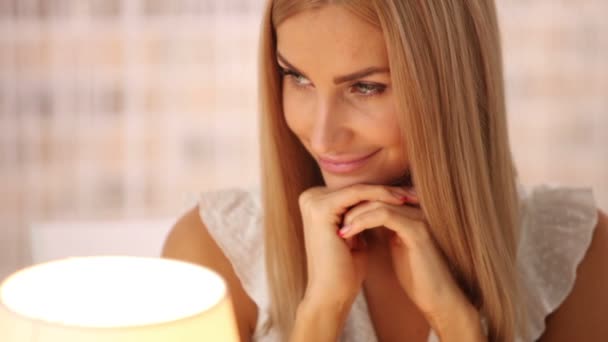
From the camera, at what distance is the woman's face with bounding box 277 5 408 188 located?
4.20 ft

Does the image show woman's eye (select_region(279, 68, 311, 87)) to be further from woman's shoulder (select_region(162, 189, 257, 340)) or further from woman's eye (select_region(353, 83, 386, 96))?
woman's shoulder (select_region(162, 189, 257, 340))

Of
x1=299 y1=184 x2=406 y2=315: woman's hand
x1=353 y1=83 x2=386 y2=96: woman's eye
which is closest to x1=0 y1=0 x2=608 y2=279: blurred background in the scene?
x1=299 y1=184 x2=406 y2=315: woman's hand

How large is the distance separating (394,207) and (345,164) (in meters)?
0.11

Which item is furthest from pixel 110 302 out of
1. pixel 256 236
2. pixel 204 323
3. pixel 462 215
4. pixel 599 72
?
pixel 599 72

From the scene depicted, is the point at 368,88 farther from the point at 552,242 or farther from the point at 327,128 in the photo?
the point at 552,242

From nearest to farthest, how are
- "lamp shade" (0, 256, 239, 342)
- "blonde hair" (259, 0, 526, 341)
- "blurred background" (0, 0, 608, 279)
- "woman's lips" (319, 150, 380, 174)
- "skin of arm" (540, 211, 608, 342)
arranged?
"lamp shade" (0, 256, 239, 342)
"blonde hair" (259, 0, 526, 341)
"woman's lips" (319, 150, 380, 174)
"skin of arm" (540, 211, 608, 342)
"blurred background" (0, 0, 608, 279)

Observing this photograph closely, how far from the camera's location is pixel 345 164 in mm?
1386

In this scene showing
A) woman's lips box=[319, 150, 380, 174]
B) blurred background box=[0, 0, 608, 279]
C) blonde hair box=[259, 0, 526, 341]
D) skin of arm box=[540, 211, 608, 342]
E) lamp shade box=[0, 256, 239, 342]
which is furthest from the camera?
blurred background box=[0, 0, 608, 279]

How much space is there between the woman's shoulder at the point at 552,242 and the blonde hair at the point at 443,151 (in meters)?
0.08

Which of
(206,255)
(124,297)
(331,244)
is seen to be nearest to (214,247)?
(206,255)

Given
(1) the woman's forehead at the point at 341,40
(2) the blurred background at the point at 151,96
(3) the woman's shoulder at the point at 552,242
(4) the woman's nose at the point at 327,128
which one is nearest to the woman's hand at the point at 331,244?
(4) the woman's nose at the point at 327,128

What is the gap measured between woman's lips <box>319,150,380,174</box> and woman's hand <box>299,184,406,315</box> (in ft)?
0.11

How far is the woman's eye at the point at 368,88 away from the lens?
1.32 m

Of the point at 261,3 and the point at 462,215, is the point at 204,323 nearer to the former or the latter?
the point at 462,215
